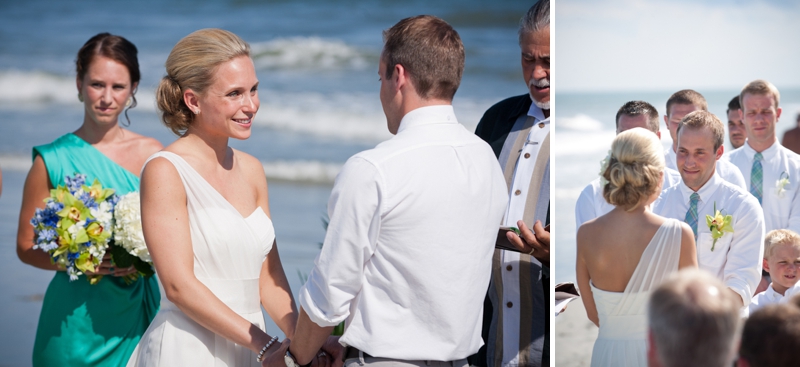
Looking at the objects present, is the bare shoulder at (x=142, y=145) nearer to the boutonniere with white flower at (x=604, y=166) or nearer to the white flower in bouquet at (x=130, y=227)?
the white flower in bouquet at (x=130, y=227)

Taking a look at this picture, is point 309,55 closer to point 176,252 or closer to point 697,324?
point 176,252

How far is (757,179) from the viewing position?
2727mm

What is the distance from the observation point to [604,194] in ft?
9.53

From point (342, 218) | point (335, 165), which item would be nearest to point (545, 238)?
point (342, 218)

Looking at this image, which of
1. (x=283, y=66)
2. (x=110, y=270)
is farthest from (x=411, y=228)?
(x=283, y=66)

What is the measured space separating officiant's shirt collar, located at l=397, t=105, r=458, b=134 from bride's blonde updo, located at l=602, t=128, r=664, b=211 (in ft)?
3.65

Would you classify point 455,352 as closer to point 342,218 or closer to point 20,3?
point 342,218

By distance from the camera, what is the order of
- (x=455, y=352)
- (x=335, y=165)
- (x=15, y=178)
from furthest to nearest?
(x=335, y=165) → (x=15, y=178) → (x=455, y=352)

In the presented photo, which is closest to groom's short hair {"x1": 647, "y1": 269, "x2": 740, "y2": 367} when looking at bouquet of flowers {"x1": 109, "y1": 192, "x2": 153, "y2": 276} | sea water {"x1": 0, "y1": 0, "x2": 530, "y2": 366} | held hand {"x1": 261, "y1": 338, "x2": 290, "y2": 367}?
held hand {"x1": 261, "y1": 338, "x2": 290, "y2": 367}

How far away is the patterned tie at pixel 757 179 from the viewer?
2725 millimetres

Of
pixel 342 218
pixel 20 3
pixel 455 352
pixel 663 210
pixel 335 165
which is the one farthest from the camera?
pixel 20 3

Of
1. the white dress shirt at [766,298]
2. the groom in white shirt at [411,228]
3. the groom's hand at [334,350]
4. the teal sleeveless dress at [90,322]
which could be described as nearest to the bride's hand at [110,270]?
the teal sleeveless dress at [90,322]

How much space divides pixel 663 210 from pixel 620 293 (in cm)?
36

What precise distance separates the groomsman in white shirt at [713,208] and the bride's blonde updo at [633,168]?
7 cm
